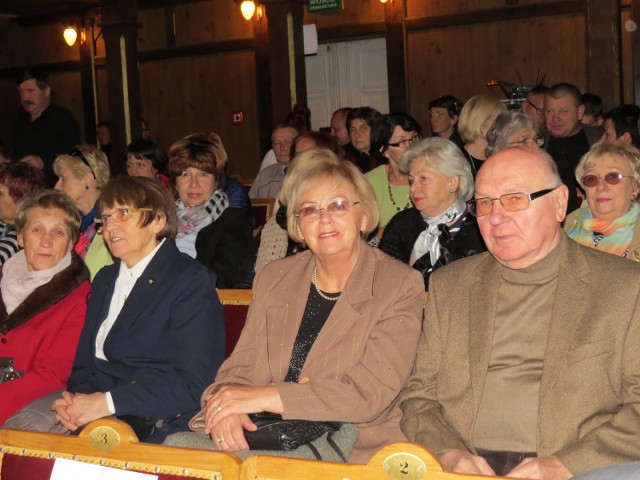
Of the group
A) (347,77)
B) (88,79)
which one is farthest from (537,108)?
(88,79)

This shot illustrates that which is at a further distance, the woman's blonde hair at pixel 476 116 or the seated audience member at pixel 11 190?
the woman's blonde hair at pixel 476 116

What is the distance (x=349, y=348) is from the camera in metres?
2.90

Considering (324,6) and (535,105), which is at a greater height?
(324,6)

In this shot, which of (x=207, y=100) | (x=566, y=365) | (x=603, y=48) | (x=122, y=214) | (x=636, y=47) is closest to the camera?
(x=566, y=365)

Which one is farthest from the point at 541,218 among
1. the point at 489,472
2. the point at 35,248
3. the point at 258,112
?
the point at 258,112

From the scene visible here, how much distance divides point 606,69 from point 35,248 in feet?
21.1

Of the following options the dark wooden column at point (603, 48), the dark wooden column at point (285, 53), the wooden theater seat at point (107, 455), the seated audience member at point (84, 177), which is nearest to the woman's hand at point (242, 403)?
the wooden theater seat at point (107, 455)

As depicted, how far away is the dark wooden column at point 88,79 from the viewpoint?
15984 mm

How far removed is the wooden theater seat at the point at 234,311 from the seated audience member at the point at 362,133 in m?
3.83

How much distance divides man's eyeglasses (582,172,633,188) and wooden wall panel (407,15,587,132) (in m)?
8.16

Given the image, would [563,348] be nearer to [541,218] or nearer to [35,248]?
[541,218]

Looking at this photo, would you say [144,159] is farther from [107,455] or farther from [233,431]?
[107,455]

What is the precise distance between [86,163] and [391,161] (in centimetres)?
185

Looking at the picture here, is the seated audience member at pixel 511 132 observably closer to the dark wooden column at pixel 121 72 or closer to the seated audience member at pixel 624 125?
the seated audience member at pixel 624 125
